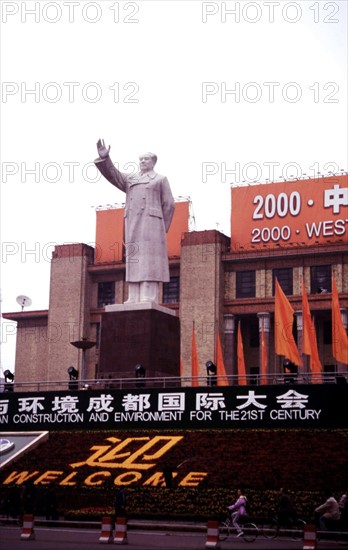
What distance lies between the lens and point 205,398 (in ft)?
102

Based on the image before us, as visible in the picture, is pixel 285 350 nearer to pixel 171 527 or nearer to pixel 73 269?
pixel 171 527

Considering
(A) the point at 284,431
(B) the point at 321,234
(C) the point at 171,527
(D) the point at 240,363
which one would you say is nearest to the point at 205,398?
(A) the point at 284,431

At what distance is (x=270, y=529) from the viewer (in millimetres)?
25453

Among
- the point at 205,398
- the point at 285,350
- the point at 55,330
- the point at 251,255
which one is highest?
the point at 251,255

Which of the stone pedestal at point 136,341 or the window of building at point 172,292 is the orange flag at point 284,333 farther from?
the window of building at point 172,292

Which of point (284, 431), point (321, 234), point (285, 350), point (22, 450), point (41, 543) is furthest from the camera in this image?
point (321, 234)

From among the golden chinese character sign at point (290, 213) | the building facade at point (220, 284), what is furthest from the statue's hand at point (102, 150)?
the golden chinese character sign at point (290, 213)

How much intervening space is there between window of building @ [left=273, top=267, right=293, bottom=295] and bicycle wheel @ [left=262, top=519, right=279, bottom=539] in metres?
31.3

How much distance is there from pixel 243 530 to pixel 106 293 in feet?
129

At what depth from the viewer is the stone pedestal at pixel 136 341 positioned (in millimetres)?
33438

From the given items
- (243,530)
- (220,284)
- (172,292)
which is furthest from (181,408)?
(172,292)

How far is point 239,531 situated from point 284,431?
549cm

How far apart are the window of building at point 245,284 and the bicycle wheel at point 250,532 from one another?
33784 millimetres

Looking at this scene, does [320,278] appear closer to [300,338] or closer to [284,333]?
[300,338]
